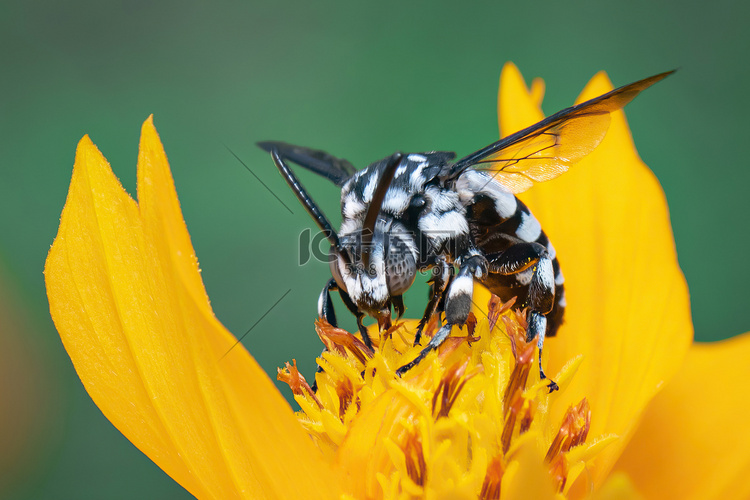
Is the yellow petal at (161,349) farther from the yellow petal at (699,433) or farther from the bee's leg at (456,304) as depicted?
the yellow petal at (699,433)

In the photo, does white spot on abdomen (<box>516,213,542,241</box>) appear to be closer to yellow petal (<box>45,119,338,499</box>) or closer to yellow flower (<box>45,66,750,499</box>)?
yellow flower (<box>45,66,750,499</box>)

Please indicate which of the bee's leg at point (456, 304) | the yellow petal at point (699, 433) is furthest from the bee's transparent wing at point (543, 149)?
the yellow petal at point (699, 433)

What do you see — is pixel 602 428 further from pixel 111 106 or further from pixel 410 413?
pixel 111 106

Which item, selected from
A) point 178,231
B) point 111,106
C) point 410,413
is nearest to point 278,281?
point 111,106

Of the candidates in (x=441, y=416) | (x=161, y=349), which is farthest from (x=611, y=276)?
(x=161, y=349)

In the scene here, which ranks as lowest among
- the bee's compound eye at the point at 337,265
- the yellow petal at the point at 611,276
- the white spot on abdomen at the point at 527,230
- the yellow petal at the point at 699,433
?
the yellow petal at the point at 699,433
